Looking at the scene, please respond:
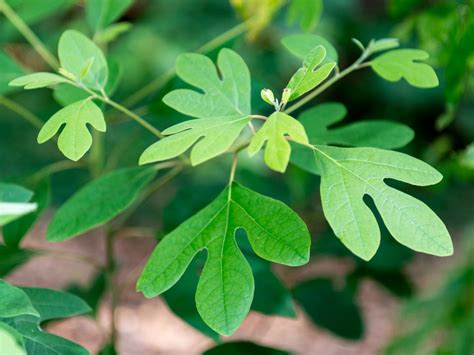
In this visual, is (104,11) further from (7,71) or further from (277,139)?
(277,139)

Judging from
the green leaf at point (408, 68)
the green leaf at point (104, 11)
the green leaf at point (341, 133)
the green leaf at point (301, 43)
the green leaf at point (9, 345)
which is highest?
the green leaf at point (104, 11)

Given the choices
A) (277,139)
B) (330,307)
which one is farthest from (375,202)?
(330,307)

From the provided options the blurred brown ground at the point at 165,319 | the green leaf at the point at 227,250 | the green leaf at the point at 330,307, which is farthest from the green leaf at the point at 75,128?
the blurred brown ground at the point at 165,319

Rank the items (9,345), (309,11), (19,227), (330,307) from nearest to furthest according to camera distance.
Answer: (9,345) → (19,227) → (309,11) → (330,307)

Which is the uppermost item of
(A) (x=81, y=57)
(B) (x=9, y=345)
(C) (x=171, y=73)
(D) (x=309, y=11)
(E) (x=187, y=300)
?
(D) (x=309, y=11)

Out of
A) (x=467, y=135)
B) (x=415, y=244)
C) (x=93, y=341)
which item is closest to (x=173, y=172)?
(x=415, y=244)

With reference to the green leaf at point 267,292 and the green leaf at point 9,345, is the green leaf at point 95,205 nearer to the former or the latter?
the green leaf at point 267,292

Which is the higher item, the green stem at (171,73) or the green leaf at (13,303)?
the green stem at (171,73)
